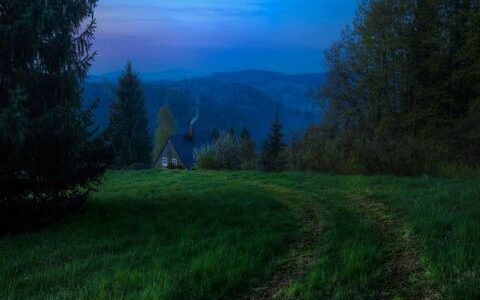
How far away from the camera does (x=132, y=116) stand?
190 ft

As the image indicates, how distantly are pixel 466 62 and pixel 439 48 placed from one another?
1.81 meters

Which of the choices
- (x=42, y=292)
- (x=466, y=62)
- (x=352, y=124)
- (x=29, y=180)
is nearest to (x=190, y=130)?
(x=352, y=124)

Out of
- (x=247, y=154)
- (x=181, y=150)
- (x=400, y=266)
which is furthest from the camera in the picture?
(x=181, y=150)

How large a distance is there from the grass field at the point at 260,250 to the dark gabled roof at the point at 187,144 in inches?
2172

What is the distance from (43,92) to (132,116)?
161 ft

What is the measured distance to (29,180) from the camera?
10.1 metres

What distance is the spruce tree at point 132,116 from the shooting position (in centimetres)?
5678

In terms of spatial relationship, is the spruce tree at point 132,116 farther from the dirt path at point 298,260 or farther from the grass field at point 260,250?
the dirt path at point 298,260

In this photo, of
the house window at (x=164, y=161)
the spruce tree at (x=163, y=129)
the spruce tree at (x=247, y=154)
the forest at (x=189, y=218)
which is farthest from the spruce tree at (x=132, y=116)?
the forest at (x=189, y=218)

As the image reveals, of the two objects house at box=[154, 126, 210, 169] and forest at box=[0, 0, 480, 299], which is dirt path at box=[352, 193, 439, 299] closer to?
forest at box=[0, 0, 480, 299]

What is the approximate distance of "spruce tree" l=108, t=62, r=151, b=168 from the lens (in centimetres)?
5678

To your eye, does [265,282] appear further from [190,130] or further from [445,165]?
[190,130]

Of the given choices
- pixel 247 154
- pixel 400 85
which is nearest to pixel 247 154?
pixel 247 154

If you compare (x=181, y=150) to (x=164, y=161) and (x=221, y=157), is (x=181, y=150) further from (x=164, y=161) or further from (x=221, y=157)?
(x=221, y=157)
